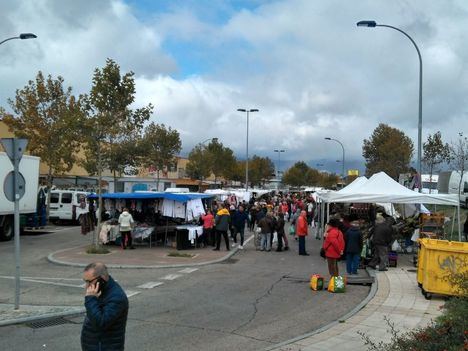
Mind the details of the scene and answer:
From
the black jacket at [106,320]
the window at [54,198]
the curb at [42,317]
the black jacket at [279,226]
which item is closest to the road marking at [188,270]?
the curb at [42,317]

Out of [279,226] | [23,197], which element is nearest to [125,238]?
[279,226]

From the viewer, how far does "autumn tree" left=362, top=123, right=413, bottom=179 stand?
4928 cm

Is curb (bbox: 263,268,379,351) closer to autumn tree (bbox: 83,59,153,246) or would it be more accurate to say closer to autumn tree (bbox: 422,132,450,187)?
autumn tree (bbox: 83,59,153,246)

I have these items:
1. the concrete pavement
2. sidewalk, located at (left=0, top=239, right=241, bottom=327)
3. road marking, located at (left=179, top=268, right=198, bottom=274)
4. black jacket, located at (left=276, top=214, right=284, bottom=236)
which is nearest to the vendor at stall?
sidewalk, located at (left=0, top=239, right=241, bottom=327)

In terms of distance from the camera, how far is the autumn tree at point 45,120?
31.9 m

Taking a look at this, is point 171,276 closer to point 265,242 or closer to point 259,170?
point 265,242

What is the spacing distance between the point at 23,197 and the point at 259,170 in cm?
7855

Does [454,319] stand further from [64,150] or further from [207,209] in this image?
[64,150]

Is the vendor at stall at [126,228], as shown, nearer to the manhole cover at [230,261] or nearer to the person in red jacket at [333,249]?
the manhole cover at [230,261]

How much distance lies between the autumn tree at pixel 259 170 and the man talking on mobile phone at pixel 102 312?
303 ft

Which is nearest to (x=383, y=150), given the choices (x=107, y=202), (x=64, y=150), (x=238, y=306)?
(x=64, y=150)

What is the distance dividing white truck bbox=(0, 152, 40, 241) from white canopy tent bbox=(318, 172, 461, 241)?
41.6 feet

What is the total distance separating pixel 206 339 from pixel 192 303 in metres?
2.59

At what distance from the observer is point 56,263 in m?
15.6
